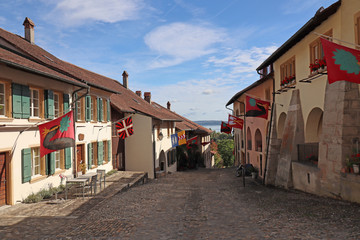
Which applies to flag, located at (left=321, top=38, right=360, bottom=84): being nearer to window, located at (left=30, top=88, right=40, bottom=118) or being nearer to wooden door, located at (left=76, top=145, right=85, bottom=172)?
window, located at (left=30, top=88, right=40, bottom=118)

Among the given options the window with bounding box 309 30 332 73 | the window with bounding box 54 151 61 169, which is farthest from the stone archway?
the window with bounding box 54 151 61 169

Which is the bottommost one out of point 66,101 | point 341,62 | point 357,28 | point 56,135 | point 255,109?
point 56,135

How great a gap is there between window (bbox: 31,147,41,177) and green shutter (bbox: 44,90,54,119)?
57.4 inches

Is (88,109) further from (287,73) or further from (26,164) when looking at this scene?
(287,73)

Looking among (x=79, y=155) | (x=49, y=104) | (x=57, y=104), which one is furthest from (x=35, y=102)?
(x=79, y=155)

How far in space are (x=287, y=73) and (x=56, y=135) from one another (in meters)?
11.8

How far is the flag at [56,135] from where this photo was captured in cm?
1005

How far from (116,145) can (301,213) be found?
1540 centimetres

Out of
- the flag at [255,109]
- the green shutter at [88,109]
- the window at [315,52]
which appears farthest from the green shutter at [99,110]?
the window at [315,52]

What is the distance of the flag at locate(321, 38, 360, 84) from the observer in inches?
286

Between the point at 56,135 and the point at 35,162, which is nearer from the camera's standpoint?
the point at 56,135

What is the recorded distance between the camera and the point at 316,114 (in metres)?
13.6

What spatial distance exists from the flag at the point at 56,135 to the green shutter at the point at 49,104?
2191 millimetres

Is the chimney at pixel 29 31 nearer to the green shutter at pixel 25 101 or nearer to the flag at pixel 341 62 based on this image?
the green shutter at pixel 25 101
